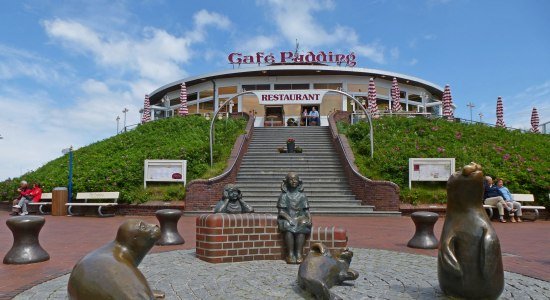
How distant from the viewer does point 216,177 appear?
16.1 metres

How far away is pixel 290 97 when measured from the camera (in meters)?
27.1

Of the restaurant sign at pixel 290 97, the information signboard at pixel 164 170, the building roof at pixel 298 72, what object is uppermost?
the building roof at pixel 298 72

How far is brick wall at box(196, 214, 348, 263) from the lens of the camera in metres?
6.61

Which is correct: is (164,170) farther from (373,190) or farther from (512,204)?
(512,204)

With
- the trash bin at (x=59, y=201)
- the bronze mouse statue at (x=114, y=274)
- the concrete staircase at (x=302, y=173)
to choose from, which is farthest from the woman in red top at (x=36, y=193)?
the bronze mouse statue at (x=114, y=274)

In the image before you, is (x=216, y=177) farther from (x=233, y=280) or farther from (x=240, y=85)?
(x=240, y=85)

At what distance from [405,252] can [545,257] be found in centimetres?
236

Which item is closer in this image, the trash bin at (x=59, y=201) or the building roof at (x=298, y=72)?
the trash bin at (x=59, y=201)

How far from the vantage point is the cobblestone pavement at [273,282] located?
4832 mm

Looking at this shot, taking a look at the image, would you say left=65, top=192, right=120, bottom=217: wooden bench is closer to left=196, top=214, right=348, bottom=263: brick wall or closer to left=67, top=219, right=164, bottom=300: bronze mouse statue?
left=196, top=214, right=348, bottom=263: brick wall

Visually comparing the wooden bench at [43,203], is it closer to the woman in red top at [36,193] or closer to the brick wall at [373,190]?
Answer: the woman in red top at [36,193]

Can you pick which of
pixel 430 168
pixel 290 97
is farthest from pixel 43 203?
pixel 290 97

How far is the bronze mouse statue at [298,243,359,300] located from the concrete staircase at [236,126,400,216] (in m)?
9.60

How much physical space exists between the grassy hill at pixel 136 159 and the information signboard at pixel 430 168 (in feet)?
24.6
